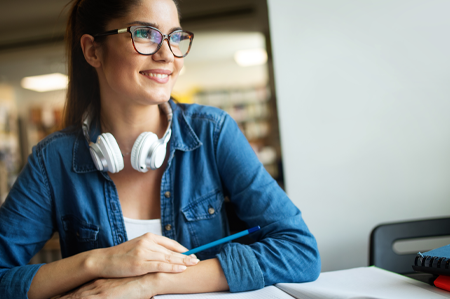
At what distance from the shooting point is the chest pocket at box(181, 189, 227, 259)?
97 centimetres

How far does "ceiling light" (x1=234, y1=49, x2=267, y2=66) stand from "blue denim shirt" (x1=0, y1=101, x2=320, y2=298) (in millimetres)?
5446

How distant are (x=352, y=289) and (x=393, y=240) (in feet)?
1.63

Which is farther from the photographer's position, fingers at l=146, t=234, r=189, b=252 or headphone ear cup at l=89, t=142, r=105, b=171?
headphone ear cup at l=89, t=142, r=105, b=171

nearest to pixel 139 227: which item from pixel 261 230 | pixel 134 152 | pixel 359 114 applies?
pixel 134 152

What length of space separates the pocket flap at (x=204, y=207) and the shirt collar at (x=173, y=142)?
0.48 feet

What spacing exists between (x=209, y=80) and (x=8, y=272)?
21.6 ft

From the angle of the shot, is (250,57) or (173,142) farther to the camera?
(250,57)

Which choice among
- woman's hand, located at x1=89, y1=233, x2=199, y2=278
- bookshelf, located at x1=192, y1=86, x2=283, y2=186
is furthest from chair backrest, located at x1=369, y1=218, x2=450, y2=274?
bookshelf, located at x1=192, y1=86, x2=283, y2=186

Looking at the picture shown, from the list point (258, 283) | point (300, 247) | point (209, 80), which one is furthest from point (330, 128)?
point (209, 80)

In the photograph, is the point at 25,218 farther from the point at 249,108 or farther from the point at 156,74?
the point at 249,108

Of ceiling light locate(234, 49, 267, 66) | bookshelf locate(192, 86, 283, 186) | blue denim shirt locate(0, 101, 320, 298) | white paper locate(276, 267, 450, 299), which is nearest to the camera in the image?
white paper locate(276, 267, 450, 299)

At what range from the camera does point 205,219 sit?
979mm

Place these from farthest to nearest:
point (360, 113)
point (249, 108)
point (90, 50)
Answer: point (249, 108) < point (360, 113) < point (90, 50)

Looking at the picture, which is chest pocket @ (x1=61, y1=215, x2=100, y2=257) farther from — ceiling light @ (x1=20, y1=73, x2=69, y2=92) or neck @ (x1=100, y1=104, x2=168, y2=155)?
ceiling light @ (x1=20, y1=73, x2=69, y2=92)
